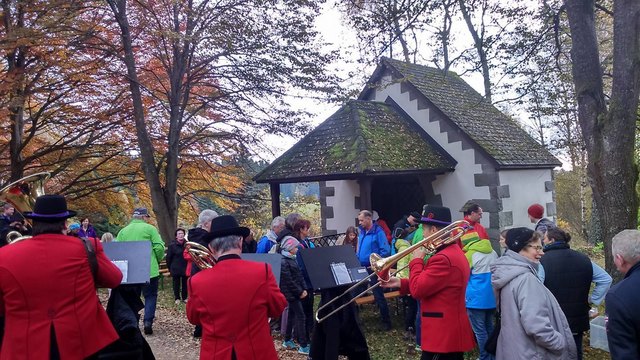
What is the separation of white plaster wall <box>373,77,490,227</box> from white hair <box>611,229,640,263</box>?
766 centimetres

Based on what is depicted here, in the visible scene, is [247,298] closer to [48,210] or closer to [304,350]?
[48,210]

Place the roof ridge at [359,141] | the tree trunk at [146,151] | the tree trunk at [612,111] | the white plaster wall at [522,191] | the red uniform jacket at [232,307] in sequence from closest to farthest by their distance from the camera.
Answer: the red uniform jacket at [232,307]
the tree trunk at [612,111]
the roof ridge at [359,141]
the white plaster wall at [522,191]
the tree trunk at [146,151]

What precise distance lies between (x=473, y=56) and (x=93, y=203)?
37.1 ft

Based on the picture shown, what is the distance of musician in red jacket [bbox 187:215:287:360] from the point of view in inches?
127

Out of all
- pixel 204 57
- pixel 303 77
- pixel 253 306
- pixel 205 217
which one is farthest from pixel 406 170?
pixel 253 306

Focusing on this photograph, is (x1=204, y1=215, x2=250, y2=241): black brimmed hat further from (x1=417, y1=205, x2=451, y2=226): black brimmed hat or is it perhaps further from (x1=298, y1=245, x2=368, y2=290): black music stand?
(x1=298, y1=245, x2=368, y2=290): black music stand

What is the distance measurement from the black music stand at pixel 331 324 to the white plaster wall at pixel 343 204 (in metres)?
7.20

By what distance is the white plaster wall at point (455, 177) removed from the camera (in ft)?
35.8

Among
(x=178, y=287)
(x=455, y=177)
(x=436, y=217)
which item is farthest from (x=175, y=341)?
(x=455, y=177)

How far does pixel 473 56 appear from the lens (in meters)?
8.80

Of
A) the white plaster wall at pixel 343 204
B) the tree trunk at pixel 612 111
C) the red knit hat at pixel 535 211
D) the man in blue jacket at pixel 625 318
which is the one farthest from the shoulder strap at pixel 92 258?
the white plaster wall at pixel 343 204

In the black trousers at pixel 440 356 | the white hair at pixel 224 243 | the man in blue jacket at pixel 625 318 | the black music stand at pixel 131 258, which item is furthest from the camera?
the black music stand at pixel 131 258

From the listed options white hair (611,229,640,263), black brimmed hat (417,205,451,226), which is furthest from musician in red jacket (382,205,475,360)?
white hair (611,229,640,263)

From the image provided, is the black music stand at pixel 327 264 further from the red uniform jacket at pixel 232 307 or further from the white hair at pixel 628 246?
the white hair at pixel 628 246
